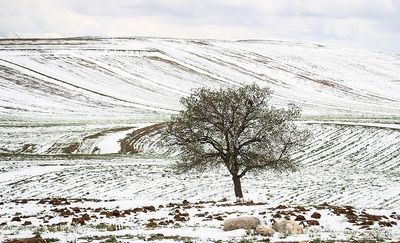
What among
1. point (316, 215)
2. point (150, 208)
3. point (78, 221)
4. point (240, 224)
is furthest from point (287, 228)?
point (150, 208)

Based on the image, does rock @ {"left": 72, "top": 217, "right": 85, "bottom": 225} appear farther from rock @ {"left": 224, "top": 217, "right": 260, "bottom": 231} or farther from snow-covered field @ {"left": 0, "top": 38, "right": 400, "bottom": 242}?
rock @ {"left": 224, "top": 217, "right": 260, "bottom": 231}

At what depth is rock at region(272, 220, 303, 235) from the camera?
63.1 ft

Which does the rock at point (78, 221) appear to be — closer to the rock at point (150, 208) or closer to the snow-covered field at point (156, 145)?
the snow-covered field at point (156, 145)

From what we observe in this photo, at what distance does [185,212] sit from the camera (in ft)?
84.6

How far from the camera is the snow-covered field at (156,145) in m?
23.5

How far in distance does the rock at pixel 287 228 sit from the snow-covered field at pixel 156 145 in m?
0.91

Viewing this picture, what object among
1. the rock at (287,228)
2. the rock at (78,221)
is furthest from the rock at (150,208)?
the rock at (287,228)

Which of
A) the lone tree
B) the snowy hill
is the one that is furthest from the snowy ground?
the snowy hill

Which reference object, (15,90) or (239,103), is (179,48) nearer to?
(15,90)

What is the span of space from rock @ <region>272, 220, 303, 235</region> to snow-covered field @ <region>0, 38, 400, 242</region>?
914 millimetres

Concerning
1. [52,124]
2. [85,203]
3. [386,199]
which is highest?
[52,124]

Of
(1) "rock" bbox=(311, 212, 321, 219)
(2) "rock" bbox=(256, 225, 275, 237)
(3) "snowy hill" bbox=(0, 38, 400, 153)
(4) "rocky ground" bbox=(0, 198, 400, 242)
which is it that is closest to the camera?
(4) "rocky ground" bbox=(0, 198, 400, 242)

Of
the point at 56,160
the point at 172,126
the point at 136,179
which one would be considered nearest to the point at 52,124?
the point at 56,160

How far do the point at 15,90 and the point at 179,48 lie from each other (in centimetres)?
6926
